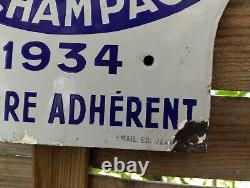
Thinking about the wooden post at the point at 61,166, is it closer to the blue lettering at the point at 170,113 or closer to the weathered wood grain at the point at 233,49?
the blue lettering at the point at 170,113

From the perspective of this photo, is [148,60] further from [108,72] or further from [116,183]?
[116,183]

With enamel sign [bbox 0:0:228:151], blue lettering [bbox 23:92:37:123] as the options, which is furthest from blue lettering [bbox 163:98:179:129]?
blue lettering [bbox 23:92:37:123]

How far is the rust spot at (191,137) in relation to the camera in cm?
101

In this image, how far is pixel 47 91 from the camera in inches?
40.4

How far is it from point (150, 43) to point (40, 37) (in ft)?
0.75

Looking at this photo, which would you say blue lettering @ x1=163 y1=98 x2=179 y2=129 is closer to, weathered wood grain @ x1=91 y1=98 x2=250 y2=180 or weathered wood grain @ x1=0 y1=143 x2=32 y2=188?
weathered wood grain @ x1=91 y1=98 x2=250 y2=180

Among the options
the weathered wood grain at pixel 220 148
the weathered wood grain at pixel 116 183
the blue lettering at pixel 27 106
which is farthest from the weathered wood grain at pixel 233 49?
the blue lettering at pixel 27 106

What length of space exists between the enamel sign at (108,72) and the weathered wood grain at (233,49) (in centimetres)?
4

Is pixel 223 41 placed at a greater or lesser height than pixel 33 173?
greater

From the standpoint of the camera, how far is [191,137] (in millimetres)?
1014

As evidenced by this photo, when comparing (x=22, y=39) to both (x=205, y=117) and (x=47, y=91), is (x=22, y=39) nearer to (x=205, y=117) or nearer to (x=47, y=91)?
(x=47, y=91)

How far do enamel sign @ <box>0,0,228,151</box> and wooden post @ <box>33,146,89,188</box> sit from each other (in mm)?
54

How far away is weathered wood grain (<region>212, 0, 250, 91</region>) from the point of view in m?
1.03

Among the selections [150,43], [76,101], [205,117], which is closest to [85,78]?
[76,101]
